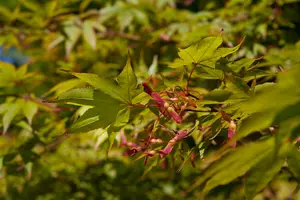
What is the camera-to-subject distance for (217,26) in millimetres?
1563

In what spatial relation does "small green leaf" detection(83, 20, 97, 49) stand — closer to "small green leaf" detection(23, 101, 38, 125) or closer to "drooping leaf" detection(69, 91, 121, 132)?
"small green leaf" detection(23, 101, 38, 125)

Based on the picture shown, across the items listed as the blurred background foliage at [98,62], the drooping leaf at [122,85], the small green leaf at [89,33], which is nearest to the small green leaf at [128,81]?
the drooping leaf at [122,85]

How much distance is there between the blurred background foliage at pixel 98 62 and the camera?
4.30 feet

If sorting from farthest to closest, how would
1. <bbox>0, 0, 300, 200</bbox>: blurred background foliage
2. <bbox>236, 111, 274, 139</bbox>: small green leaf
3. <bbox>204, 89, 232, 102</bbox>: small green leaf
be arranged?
<bbox>0, 0, 300, 200</bbox>: blurred background foliage → <bbox>204, 89, 232, 102</bbox>: small green leaf → <bbox>236, 111, 274, 139</bbox>: small green leaf

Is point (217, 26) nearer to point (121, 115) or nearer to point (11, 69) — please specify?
point (11, 69)

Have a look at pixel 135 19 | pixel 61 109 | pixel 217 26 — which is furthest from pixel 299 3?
pixel 61 109

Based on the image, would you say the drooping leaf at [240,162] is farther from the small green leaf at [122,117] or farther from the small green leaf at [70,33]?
the small green leaf at [70,33]

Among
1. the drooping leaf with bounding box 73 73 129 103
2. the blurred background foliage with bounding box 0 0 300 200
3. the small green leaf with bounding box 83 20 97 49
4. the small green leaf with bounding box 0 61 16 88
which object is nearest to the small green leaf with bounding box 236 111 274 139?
the drooping leaf with bounding box 73 73 129 103

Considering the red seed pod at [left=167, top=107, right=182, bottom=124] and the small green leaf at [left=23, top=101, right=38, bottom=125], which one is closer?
the red seed pod at [left=167, top=107, right=182, bottom=124]

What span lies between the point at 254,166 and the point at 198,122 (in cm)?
25

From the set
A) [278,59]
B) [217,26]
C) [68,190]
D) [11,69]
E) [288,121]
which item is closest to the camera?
[288,121]

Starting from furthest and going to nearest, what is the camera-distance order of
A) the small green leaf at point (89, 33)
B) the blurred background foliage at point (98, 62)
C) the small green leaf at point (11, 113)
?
the small green leaf at point (89, 33) < the blurred background foliage at point (98, 62) < the small green leaf at point (11, 113)

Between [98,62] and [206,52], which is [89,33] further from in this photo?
[206,52]

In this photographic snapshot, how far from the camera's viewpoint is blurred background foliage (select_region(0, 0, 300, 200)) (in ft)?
4.30
